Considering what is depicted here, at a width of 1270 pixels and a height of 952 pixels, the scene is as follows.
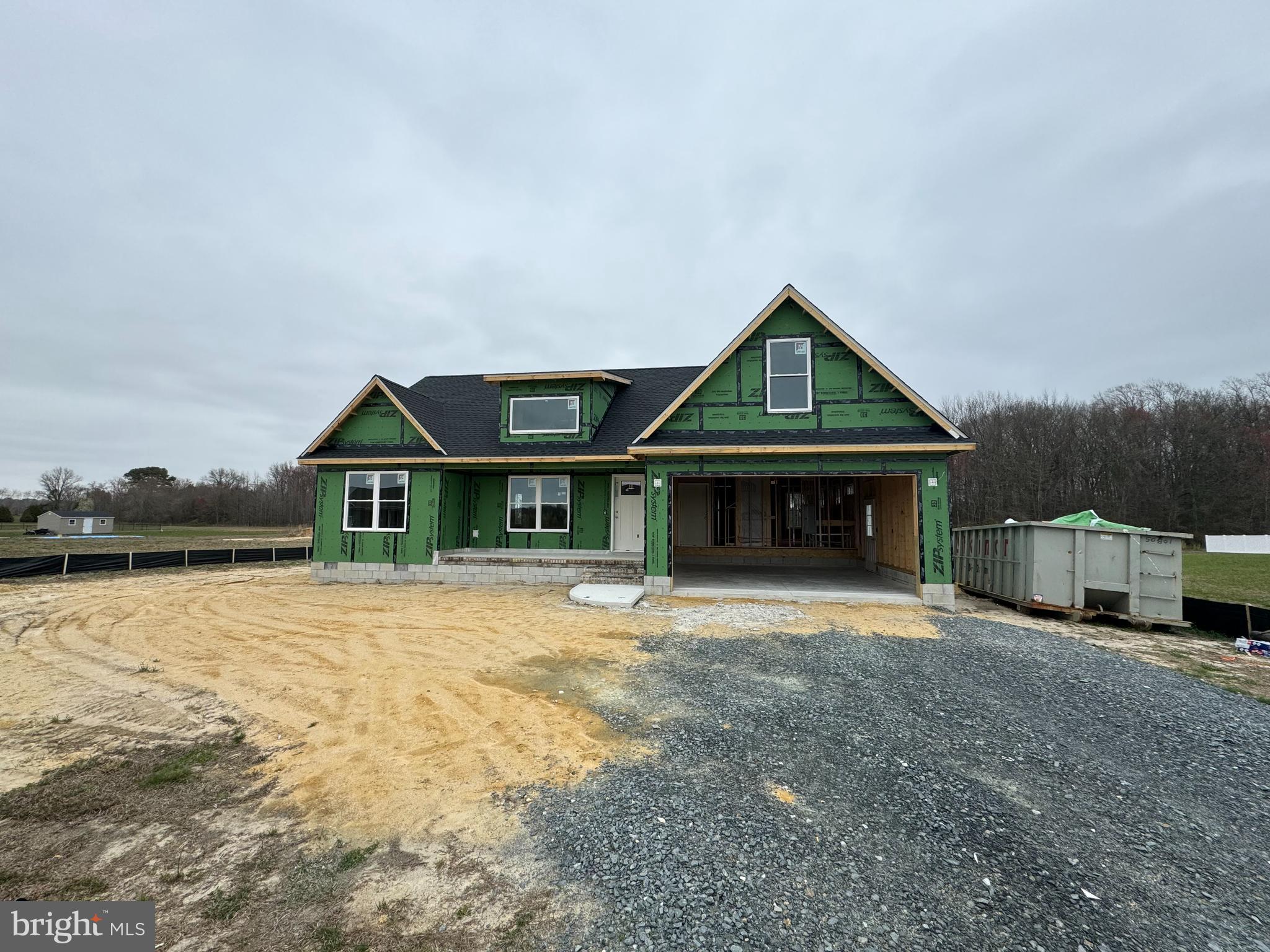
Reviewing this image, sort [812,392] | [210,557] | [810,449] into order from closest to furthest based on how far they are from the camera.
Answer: [810,449] < [812,392] < [210,557]

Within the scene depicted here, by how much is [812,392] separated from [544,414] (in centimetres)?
758

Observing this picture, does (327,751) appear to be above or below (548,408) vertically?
below

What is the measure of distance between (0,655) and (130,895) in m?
7.66

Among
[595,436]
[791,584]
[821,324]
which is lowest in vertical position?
[791,584]

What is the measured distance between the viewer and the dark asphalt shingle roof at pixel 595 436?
11.0 meters

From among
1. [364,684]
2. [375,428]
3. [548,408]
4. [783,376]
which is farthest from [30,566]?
[783,376]

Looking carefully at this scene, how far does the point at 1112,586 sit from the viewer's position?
9.23 meters

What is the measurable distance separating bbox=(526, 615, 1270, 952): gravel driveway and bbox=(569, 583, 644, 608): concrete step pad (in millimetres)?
4334

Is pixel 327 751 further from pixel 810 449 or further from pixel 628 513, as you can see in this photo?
pixel 628 513

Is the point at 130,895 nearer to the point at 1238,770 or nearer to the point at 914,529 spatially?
the point at 1238,770

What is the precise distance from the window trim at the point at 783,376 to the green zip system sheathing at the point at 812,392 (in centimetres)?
6

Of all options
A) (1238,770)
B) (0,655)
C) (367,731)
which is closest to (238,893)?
(367,731)

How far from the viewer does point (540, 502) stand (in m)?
14.8

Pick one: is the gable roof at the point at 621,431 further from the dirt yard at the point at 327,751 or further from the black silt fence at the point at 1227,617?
the black silt fence at the point at 1227,617
